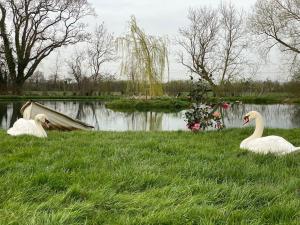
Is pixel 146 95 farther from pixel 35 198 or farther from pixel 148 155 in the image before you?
pixel 35 198

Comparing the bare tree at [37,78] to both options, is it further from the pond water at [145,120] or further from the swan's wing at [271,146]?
the swan's wing at [271,146]

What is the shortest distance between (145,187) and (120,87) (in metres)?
44.5

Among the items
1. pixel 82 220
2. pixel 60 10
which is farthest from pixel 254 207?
pixel 60 10

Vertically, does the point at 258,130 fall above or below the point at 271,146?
above

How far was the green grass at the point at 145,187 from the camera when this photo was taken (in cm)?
289

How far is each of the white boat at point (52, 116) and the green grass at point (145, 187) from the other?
259 inches

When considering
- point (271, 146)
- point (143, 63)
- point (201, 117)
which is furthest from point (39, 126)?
point (143, 63)

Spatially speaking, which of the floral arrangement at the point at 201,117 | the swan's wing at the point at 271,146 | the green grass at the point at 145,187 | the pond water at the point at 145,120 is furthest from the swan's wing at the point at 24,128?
the pond water at the point at 145,120

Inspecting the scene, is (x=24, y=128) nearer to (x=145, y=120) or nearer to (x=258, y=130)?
(x=258, y=130)

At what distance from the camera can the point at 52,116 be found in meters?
12.6

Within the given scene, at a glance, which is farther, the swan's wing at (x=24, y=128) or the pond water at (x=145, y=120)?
the pond water at (x=145, y=120)

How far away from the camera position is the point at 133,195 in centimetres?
341

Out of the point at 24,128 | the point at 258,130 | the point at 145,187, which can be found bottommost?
the point at 145,187

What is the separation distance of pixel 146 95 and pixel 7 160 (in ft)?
69.2
